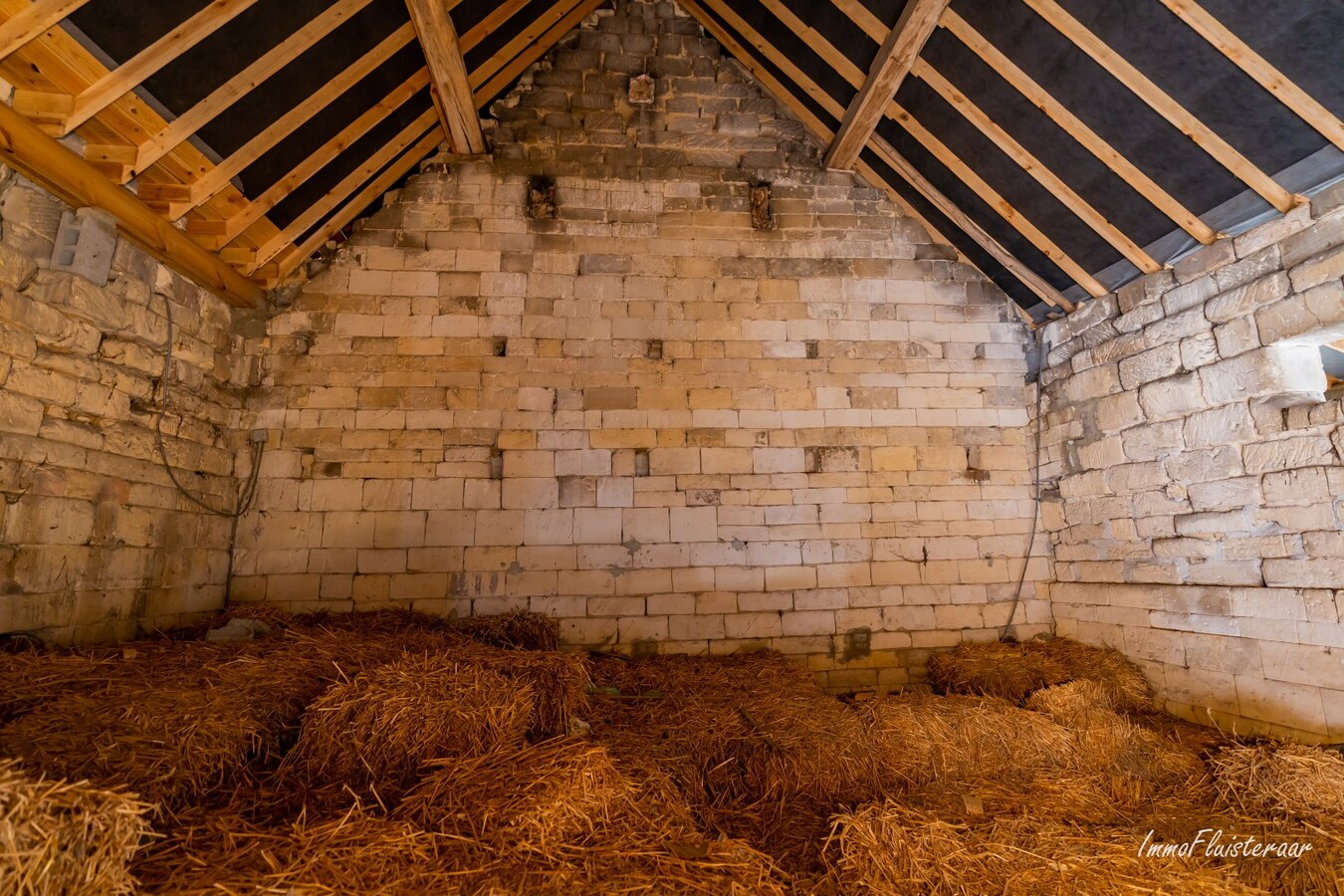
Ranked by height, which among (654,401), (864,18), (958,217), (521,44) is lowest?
(654,401)

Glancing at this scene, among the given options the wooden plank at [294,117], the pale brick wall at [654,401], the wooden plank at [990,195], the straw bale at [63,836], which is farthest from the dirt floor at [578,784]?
the wooden plank at [990,195]

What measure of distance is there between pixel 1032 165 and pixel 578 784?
16.0 ft

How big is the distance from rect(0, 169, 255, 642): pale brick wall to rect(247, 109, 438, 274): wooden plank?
23.5 inches

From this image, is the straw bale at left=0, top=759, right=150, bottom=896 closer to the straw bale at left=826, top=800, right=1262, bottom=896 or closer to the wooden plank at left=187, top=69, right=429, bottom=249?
the straw bale at left=826, top=800, right=1262, bottom=896

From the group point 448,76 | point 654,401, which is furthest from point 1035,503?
point 448,76

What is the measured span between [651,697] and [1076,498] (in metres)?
3.76

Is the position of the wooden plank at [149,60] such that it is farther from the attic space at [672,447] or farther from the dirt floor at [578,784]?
the dirt floor at [578,784]

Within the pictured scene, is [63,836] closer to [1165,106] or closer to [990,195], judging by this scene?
[1165,106]

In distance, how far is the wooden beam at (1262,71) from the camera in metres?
3.06

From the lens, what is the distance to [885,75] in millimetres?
4391

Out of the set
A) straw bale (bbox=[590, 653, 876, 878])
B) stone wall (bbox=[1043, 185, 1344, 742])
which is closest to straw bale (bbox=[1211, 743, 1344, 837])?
stone wall (bbox=[1043, 185, 1344, 742])

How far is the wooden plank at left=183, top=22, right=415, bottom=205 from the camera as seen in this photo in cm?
383

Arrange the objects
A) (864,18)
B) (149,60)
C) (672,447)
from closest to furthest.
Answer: (149,60)
(864,18)
(672,447)

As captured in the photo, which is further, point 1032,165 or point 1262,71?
point 1032,165
